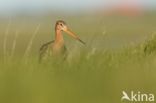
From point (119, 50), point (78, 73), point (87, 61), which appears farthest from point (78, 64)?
point (119, 50)

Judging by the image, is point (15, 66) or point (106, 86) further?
point (15, 66)

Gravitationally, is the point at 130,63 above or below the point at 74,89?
above

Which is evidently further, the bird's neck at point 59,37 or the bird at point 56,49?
the bird's neck at point 59,37

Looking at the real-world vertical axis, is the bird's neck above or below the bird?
above

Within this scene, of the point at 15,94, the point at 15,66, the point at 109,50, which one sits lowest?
the point at 15,94

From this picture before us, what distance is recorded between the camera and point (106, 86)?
199 inches

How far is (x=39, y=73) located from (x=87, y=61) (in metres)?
0.68

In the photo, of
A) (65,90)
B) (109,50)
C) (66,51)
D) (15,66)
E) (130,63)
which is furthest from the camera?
(66,51)

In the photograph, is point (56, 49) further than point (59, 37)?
No

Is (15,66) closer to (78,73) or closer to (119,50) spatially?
(78,73)

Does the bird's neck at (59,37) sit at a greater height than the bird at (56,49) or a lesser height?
greater

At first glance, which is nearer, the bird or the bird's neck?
the bird

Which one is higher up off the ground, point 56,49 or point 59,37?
point 59,37

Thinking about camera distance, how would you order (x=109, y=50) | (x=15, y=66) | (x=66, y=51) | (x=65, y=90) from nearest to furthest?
(x=65, y=90) → (x=15, y=66) → (x=109, y=50) → (x=66, y=51)
